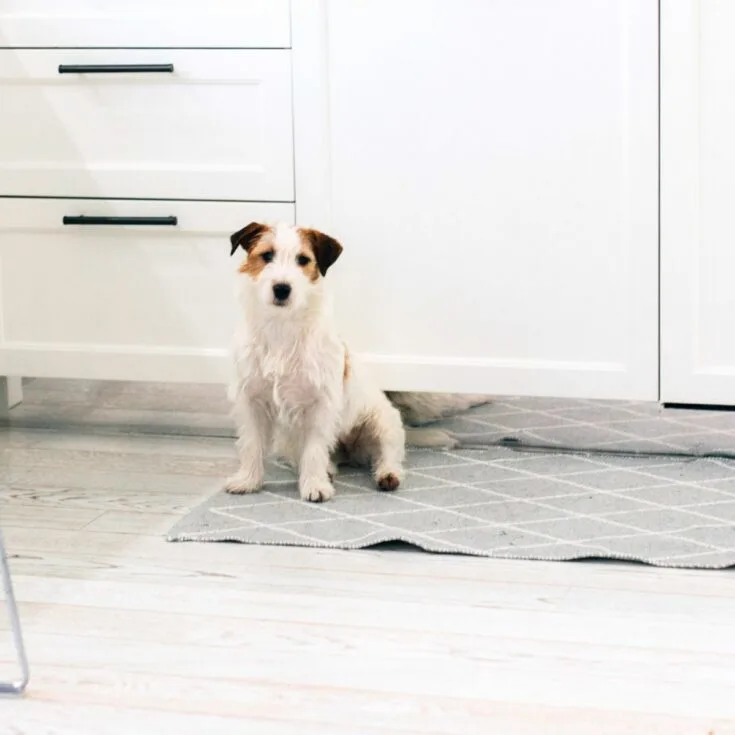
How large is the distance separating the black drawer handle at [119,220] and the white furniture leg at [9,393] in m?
0.49

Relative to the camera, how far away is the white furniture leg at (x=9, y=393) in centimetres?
297

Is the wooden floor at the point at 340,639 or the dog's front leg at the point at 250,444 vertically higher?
the dog's front leg at the point at 250,444

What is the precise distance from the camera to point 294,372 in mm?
2309

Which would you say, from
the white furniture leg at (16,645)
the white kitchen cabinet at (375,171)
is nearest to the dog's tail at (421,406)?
the white kitchen cabinet at (375,171)

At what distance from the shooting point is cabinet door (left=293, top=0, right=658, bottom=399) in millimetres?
2371

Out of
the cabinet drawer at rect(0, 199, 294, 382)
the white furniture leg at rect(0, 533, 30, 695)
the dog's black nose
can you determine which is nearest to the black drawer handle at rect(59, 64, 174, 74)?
the cabinet drawer at rect(0, 199, 294, 382)

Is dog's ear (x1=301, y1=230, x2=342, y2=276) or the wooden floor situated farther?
dog's ear (x1=301, y1=230, x2=342, y2=276)

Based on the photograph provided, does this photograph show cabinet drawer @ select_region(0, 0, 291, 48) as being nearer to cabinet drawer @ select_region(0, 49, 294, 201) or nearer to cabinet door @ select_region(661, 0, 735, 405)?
cabinet drawer @ select_region(0, 49, 294, 201)

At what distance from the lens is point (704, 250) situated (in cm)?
238

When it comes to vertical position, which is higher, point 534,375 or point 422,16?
point 422,16

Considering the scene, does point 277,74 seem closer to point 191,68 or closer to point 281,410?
point 191,68

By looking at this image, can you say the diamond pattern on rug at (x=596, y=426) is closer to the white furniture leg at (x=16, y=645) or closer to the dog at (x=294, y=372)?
the dog at (x=294, y=372)

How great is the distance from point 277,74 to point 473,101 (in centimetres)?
39

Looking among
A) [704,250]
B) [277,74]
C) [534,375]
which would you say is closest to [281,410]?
[534,375]
